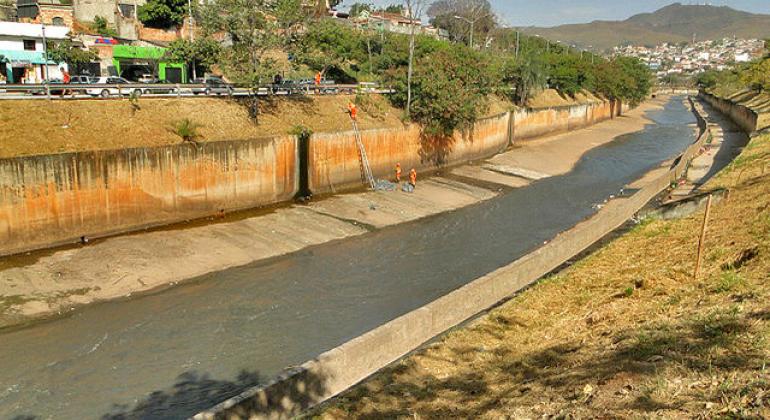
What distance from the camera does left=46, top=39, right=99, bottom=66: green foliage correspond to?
146 feet

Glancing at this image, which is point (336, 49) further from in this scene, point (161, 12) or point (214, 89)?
point (214, 89)

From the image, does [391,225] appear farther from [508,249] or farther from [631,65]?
[631,65]

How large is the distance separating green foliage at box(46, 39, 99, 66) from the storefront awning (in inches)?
25.9

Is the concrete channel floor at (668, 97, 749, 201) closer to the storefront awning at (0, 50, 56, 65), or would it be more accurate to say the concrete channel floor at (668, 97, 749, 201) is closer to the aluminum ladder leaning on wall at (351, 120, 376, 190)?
the aluminum ladder leaning on wall at (351, 120, 376, 190)

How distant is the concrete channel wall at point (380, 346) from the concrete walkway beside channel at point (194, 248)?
37.9ft

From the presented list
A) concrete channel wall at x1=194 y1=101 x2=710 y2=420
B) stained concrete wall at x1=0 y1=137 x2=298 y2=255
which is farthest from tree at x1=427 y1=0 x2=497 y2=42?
concrete channel wall at x1=194 y1=101 x2=710 y2=420

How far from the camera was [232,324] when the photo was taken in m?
18.1

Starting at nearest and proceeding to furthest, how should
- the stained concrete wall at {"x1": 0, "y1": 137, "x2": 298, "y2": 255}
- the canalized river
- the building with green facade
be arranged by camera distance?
the canalized river, the stained concrete wall at {"x1": 0, "y1": 137, "x2": 298, "y2": 255}, the building with green facade

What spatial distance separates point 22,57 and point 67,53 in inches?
119

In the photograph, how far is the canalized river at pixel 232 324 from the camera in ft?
46.3

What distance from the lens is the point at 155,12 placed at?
5891 centimetres

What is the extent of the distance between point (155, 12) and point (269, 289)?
1899 inches

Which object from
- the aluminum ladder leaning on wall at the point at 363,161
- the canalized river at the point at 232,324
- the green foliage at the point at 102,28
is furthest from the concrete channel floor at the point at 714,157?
the green foliage at the point at 102,28

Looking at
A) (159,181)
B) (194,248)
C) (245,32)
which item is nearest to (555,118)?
(245,32)
